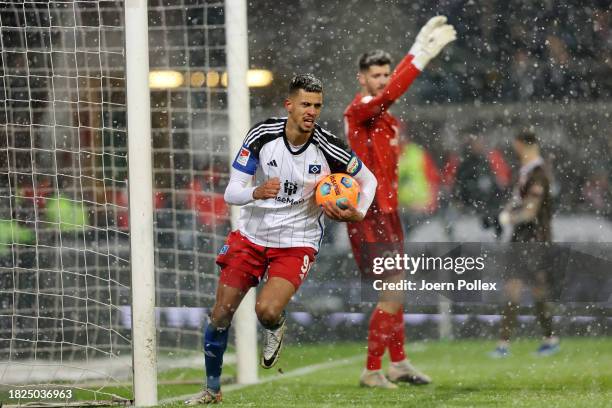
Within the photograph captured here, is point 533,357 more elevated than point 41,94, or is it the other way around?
point 41,94

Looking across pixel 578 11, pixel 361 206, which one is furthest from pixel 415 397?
pixel 578 11

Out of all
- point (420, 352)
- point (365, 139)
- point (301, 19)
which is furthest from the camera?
point (301, 19)

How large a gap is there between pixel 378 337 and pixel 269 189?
4.84 feet

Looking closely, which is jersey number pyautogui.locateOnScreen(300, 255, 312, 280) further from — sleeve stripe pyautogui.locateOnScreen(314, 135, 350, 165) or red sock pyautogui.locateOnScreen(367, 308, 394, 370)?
red sock pyautogui.locateOnScreen(367, 308, 394, 370)

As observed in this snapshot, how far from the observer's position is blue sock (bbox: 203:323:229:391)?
17.4 feet

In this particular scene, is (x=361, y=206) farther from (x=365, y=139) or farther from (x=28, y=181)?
(x=28, y=181)

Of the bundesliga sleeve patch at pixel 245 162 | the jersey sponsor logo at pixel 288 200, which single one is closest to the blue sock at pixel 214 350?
the jersey sponsor logo at pixel 288 200

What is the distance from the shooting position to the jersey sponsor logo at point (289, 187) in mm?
5227

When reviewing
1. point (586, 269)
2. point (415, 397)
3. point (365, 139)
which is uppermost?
point (365, 139)

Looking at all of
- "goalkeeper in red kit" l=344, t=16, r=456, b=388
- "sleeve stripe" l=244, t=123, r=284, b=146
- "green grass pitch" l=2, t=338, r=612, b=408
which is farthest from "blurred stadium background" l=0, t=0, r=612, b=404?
"sleeve stripe" l=244, t=123, r=284, b=146

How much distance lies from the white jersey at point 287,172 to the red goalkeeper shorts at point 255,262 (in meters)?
0.03

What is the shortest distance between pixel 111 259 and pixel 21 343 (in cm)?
101

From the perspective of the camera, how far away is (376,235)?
21.2ft

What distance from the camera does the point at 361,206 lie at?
5211 mm
